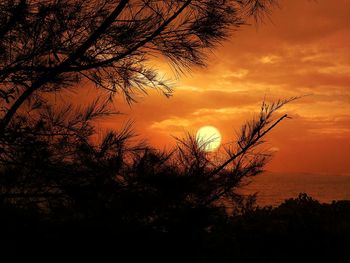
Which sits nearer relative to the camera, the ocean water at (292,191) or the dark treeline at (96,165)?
the dark treeline at (96,165)

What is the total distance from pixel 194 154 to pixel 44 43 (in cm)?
142

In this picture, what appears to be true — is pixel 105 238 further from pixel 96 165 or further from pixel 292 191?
pixel 292 191

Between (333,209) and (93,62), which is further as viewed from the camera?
(333,209)

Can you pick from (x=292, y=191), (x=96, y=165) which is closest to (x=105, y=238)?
(x=96, y=165)

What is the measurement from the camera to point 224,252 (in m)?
4.95

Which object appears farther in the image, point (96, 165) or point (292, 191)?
point (292, 191)

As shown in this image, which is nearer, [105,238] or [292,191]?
[105,238]

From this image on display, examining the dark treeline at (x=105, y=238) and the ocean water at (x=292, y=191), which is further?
the ocean water at (x=292, y=191)

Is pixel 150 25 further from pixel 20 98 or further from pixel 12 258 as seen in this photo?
pixel 12 258

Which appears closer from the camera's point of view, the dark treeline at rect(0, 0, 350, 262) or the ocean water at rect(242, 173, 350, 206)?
the dark treeline at rect(0, 0, 350, 262)

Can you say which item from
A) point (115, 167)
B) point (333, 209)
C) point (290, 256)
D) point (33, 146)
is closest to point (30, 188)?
point (33, 146)

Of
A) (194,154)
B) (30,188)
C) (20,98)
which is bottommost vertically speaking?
(30,188)

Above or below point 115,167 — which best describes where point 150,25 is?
above

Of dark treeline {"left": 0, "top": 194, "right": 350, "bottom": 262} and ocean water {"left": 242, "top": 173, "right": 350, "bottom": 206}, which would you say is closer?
dark treeline {"left": 0, "top": 194, "right": 350, "bottom": 262}
